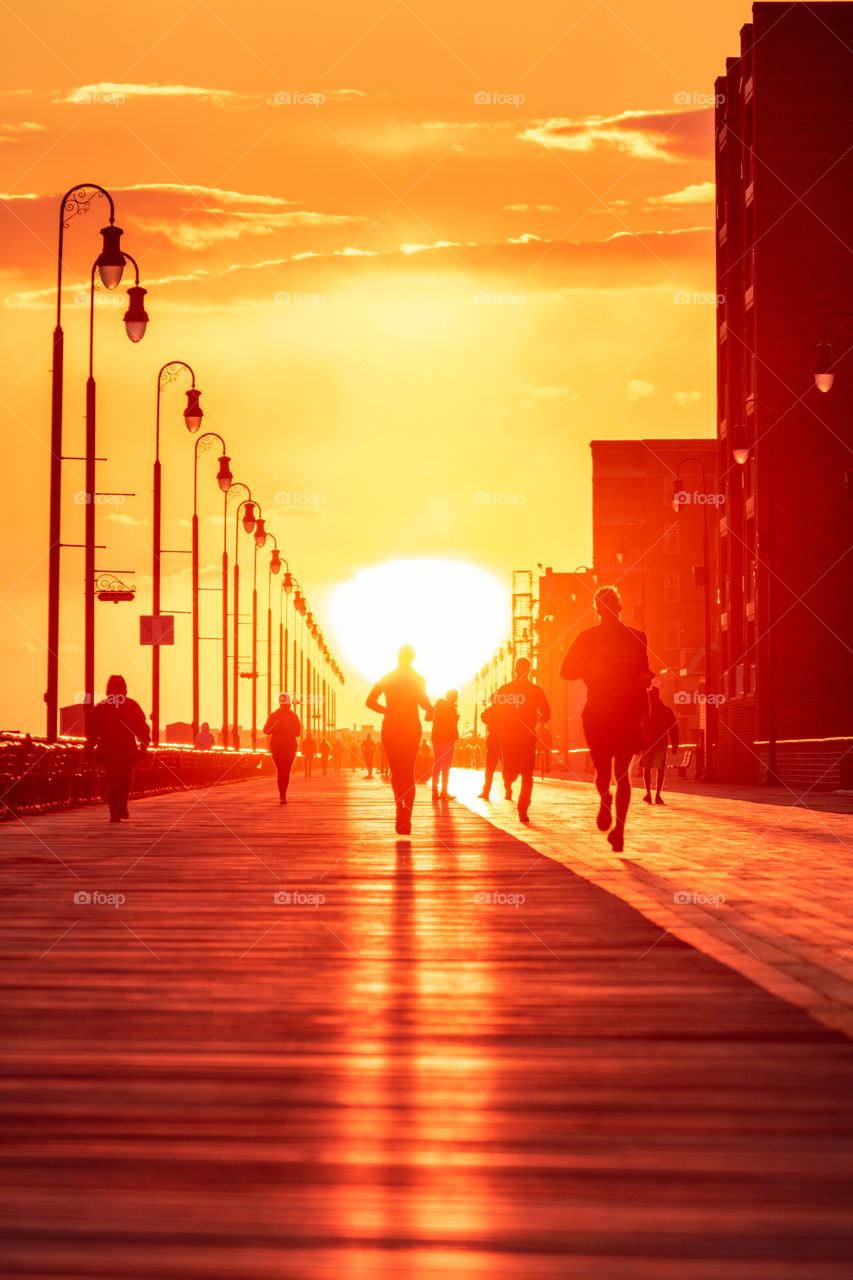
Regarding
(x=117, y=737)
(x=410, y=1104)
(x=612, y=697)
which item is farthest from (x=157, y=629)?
(x=410, y=1104)

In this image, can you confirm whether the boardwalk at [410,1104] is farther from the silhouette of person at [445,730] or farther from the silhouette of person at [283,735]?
the silhouette of person at [283,735]

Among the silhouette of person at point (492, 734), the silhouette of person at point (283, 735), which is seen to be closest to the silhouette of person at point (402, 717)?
the silhouette of person at point (492, 734)

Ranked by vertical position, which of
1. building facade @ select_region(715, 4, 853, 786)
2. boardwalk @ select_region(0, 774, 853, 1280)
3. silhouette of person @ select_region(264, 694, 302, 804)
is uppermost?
building facade @ select_region(715, 4, 853, 786)

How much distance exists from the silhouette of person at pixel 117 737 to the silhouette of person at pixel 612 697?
8384 millimetres

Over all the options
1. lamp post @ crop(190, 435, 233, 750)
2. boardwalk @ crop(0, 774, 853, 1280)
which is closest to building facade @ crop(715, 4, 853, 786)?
lamp post @ crop(190, 435, 233, 750)

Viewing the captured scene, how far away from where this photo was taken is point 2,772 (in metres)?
24.5

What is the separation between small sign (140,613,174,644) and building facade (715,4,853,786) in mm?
21356

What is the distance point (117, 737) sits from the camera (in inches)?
909

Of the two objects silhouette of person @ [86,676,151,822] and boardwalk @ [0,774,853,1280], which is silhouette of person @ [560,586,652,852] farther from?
silhouette of person @ [86,676,151,822]

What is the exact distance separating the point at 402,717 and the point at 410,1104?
1401 cm

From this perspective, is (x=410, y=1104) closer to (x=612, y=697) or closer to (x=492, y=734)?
(x=612, y=697)

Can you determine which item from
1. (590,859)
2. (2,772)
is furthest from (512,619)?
(590,859)

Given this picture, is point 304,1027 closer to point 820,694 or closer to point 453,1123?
point 453,1123

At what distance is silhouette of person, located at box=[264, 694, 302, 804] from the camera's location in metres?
32.8
